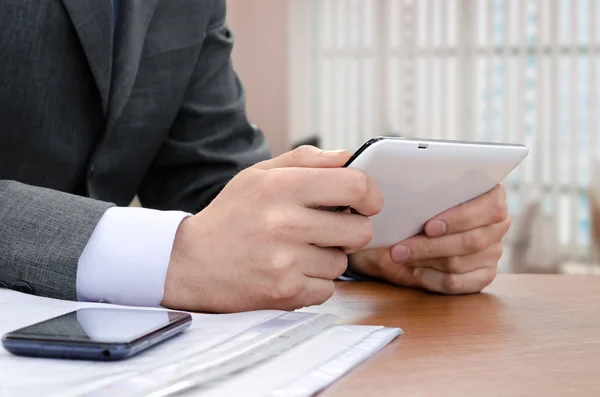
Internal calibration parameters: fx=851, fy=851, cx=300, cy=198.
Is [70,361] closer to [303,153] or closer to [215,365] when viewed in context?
[215,365]

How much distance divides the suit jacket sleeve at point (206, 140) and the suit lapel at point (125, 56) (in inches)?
8.6

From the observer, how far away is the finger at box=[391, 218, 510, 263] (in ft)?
3.25

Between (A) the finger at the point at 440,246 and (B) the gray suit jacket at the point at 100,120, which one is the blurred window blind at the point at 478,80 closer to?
(B) the gray suit jacket at the point at 100,120

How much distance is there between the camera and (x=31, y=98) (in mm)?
1181

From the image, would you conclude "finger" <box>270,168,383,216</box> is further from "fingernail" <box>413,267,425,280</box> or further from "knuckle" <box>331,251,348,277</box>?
"fingernail" <box>413,267,425,280</box>

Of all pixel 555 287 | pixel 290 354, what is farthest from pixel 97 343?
pixel 555 287

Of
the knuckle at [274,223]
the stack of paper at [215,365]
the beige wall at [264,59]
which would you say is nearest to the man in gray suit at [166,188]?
the knuckle at [274,223]

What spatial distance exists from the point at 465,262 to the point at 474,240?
3 cm

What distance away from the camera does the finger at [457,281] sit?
998mm

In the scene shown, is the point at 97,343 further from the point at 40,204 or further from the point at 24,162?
the point at 24,162

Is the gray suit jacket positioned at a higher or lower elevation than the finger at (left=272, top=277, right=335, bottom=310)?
higher

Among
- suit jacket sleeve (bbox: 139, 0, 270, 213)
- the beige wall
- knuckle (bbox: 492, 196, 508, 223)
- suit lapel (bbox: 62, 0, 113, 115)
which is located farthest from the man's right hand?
the beige wall

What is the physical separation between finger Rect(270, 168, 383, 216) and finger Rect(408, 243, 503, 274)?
215 mm

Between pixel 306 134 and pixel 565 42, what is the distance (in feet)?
5.26
